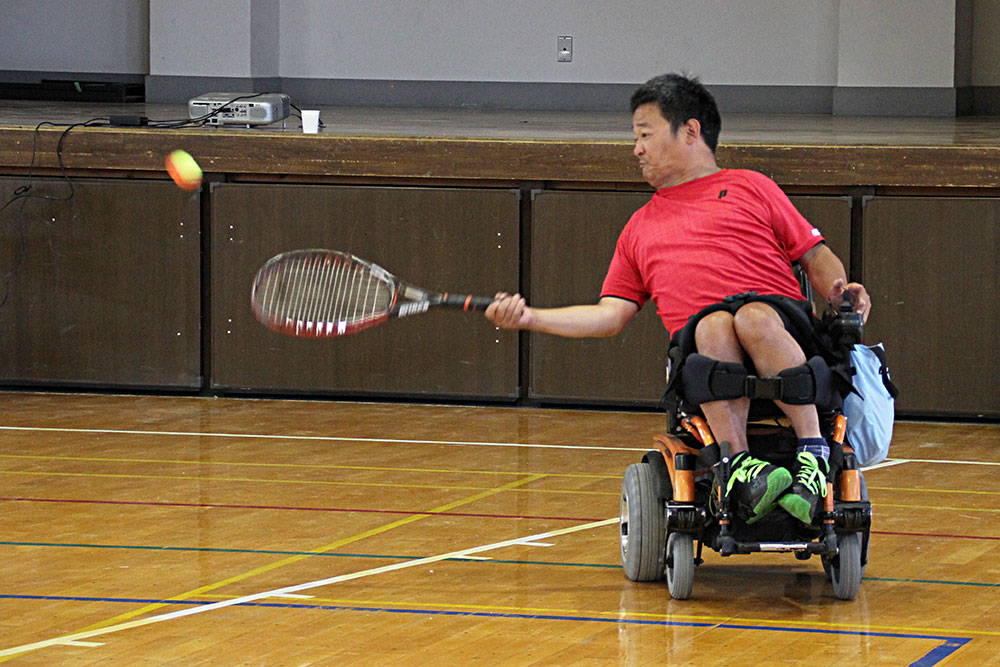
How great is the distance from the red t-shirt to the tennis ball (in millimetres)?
3776

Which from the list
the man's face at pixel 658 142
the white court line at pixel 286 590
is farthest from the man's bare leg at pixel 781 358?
the white court line at pixel 286 590

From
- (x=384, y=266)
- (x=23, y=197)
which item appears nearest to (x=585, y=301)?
(x=384, y=266)

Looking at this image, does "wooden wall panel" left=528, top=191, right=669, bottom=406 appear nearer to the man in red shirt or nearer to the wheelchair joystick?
the man in red shirt

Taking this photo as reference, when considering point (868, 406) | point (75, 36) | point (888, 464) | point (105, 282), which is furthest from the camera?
point (75, 36)

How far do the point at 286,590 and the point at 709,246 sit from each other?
4.83ft

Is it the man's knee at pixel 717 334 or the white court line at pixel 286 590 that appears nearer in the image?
the white court line at pixel 286 590

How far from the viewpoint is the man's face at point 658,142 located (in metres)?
4.55

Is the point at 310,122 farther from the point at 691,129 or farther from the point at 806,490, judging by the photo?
the point at 806,490

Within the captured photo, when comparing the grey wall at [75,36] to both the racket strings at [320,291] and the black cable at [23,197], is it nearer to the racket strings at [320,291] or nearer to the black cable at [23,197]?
the black cable at [23,197]

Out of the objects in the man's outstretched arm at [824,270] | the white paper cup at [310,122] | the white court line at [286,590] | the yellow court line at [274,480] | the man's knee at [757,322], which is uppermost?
the white paper cup at [310,122]

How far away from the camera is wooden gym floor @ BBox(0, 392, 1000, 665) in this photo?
3934 mm

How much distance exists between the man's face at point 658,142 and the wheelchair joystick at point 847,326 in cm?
65

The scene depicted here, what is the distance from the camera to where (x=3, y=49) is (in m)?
15.2

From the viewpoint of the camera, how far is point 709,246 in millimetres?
4461
